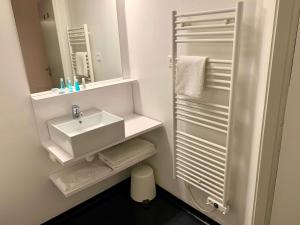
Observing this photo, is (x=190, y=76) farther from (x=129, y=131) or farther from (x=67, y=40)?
(x=67, y=40)

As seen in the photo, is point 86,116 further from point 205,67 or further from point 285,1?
point 285,1

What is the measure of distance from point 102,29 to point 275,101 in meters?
1.53

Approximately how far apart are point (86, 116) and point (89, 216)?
0.96 m

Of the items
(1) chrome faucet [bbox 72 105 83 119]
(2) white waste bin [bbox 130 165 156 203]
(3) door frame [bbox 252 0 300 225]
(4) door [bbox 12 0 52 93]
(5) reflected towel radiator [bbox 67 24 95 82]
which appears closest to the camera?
(3) door frame [bbox 252 0 300 225]

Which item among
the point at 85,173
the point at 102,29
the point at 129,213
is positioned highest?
the point at 102,29

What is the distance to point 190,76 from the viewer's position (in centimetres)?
148

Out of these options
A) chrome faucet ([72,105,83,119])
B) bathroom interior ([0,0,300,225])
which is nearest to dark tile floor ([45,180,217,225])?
bathroom interior ([0,0,300,225])

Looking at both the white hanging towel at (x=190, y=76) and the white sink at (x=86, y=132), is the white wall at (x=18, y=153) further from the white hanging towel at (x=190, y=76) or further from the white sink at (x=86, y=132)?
the white hanging towel at (x=190, y=76)

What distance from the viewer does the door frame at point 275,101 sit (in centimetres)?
108

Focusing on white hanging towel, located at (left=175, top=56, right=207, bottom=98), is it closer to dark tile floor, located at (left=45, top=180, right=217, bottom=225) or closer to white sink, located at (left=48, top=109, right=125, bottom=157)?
white sink, located at (left=48, top=109, right=125, bottom=157)

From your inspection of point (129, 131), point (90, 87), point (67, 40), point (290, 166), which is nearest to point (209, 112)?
point (290, 166)

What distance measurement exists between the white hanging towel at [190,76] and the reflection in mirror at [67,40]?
0.77m

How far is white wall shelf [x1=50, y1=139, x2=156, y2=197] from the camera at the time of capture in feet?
5.59

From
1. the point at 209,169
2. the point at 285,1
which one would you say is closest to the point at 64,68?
the point at 209,169
